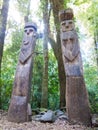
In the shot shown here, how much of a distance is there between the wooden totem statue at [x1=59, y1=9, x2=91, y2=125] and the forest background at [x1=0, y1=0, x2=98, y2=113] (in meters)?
2.04

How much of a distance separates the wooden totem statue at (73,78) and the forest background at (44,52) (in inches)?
80.4

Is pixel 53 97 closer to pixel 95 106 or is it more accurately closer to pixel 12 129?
pixel 95 106

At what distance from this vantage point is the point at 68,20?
6.61 m

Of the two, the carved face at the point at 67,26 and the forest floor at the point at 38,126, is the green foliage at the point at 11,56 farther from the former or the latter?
the forest floor at the point at 38,126

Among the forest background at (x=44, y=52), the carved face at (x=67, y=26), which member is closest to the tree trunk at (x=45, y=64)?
the forest background at (x=44, y=52)

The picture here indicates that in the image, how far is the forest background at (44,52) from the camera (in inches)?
354

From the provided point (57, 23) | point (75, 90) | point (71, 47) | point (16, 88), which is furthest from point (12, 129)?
point (57, 23)

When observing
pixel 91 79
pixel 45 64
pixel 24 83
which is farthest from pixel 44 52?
pixel 91 79

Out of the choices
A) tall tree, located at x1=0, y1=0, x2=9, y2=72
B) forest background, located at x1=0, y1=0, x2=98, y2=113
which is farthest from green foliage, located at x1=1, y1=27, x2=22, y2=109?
tall tree, located at x1=0, y1=0, x2=9, y2=72

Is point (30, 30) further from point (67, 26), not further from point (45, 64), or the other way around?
point (45, 64)

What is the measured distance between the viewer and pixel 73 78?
235 inches

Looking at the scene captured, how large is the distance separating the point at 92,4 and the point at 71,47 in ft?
18.6

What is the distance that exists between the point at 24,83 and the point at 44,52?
10.8 ft

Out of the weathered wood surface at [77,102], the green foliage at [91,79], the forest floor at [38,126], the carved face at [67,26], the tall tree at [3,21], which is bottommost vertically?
the forest floor at [38,126]
